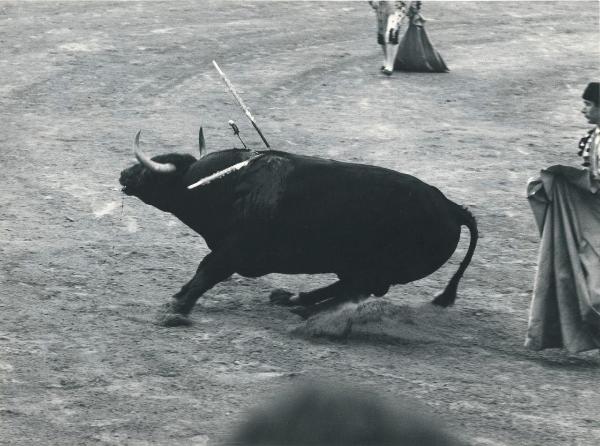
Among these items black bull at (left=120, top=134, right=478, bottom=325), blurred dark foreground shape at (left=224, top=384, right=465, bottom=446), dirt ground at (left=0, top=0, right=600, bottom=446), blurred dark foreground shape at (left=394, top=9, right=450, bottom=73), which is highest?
blurred dark foreground shape at (left=224, top=384, right=465, bottom=446)

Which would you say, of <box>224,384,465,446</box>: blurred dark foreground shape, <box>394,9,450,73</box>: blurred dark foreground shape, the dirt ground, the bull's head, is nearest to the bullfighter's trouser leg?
→ <box>394,9,450,73</box>: blurred dark foreground shape

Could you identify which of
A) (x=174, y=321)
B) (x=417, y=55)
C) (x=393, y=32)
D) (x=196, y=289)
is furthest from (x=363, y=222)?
(x=417, y=55)

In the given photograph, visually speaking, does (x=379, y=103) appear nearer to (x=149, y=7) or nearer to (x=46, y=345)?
(x=149, y=7)

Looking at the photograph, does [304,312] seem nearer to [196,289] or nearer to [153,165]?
[196,289]

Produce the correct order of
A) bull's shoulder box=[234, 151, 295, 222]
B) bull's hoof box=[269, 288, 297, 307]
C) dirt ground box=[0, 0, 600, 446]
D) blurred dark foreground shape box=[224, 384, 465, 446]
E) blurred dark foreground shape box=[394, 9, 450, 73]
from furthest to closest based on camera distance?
blurred dark foreground shape box=[394, 9, 450, 73] → bull's hoof box=[269, 288, 297, 307] → bull's shoulder box=[234, 151, 295, 222] → dirt ground box=[0, 0, 600, 446] → blurred dark foreground shape box=[224, 384, 465, 446]

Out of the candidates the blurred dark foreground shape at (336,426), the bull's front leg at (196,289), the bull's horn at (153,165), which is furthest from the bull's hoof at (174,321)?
the blurred dark foreground shape at (336,426)

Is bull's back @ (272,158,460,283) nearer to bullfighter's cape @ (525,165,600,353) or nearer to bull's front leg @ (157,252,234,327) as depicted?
bull's front leg @ (157,252,234,327)
